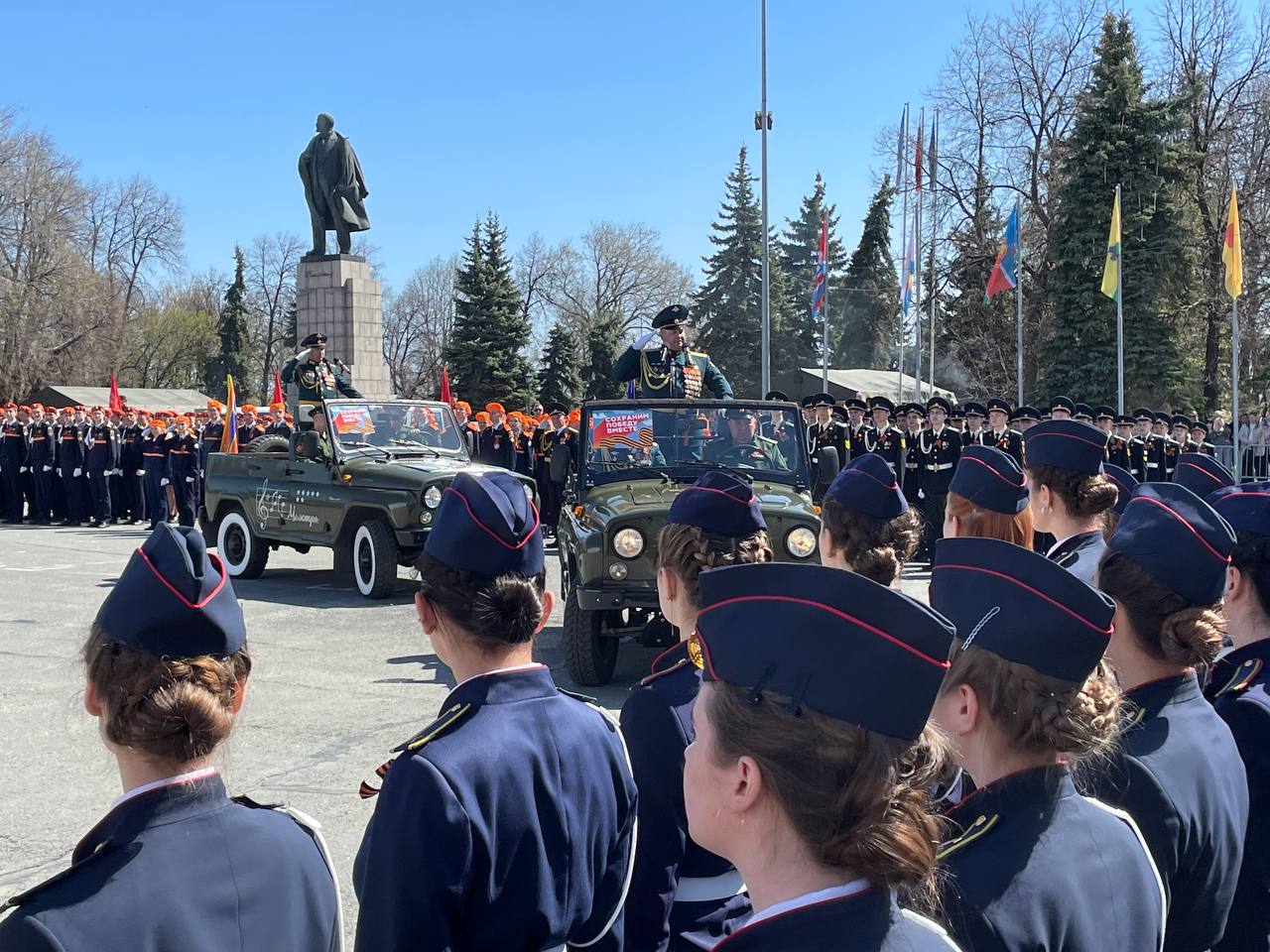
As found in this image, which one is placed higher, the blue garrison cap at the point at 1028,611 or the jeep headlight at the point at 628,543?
the blue garrison cap at the point at 1028,611

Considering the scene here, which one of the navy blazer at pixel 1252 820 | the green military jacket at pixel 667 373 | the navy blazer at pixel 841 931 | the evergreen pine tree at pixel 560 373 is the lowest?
the navy blazer at pixel 1252 820

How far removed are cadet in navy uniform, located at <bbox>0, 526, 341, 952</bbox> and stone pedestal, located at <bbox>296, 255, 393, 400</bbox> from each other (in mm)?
24295

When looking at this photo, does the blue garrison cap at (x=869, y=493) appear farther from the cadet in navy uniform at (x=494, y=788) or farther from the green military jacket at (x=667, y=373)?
the green military jacket at (x=667, y=373)

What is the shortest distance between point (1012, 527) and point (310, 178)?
23887 mm

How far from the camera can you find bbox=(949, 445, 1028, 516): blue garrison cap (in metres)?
4.29

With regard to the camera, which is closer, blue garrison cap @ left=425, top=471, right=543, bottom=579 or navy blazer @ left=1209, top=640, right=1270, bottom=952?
blue garrison cap @ left=425, top=471, right=543, bottom=579

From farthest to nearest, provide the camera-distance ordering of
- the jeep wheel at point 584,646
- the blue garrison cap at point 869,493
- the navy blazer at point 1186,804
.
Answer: the jeep wheel at point 584,646, the blue garrison cap at point 869,493, the navy blazer at point 1186,804

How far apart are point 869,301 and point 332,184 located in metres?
40.3

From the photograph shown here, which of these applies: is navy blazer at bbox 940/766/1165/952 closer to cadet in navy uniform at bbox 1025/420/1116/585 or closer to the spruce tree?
cadet in navy uniform at bbox 1025/420/1116/585

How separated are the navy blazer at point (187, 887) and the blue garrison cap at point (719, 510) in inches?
55.5

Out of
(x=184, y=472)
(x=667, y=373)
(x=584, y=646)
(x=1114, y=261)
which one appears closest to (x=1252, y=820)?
(x=584, y=646)

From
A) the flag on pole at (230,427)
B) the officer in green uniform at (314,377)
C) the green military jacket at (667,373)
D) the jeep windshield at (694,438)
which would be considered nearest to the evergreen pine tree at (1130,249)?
the flag on pole at (230,427)

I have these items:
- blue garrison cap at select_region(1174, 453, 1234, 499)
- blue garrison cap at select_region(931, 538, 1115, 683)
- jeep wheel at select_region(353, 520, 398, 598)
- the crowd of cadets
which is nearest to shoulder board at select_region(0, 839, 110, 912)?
blue garrison cap at select_region(931, 538, 1115, 683)

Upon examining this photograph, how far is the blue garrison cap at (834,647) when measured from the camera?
1448 mm
